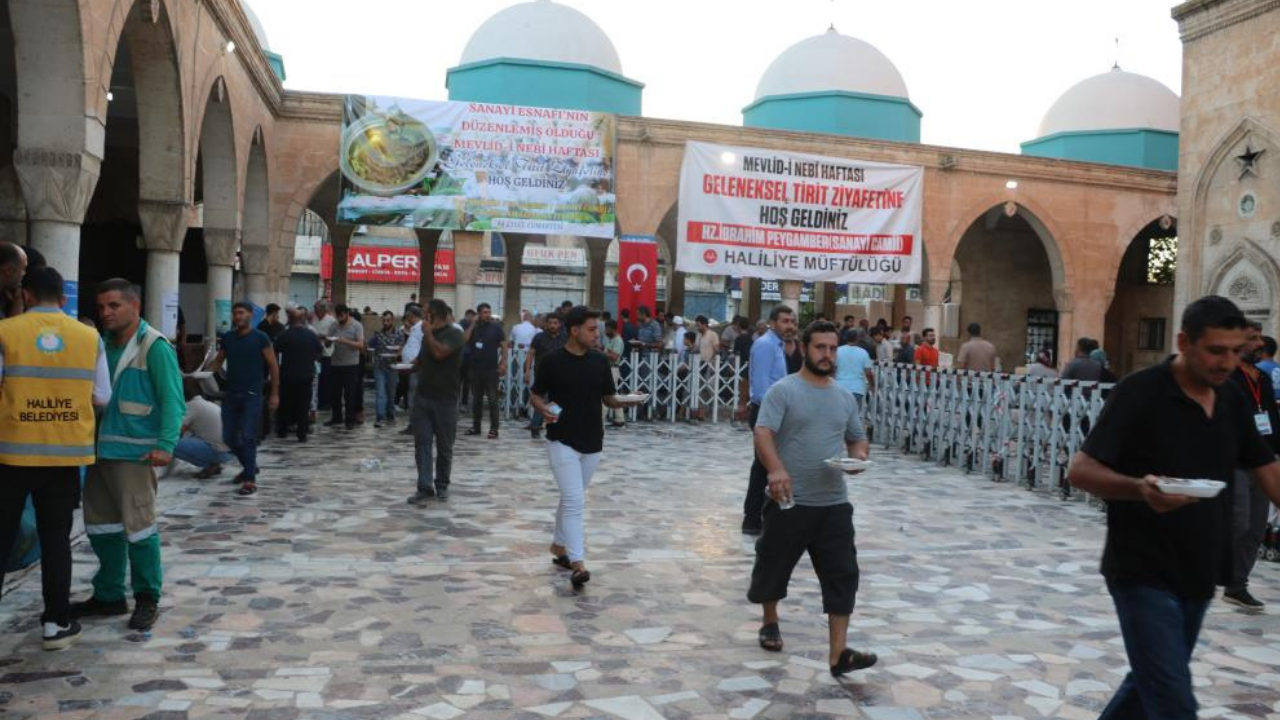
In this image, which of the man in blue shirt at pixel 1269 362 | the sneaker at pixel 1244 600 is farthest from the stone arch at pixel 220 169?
the sneaker at pixel 1244 600

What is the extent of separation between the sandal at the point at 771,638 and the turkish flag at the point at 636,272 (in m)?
12.0

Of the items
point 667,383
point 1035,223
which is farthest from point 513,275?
point 1035,223

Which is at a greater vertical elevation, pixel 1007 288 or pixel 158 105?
pixel 158 105

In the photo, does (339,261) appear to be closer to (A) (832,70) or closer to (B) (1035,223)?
(A) (832,70)

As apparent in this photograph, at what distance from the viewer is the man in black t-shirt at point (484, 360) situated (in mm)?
12258

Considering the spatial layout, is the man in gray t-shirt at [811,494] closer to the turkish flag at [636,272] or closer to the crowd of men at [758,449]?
the crowd of men at [758,449]

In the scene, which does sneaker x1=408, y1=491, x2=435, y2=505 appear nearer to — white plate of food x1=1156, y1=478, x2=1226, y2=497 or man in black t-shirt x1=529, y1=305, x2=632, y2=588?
man in black t-shirt x1=529, y1=305, x2=632, y2=588

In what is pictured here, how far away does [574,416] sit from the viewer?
224 inches

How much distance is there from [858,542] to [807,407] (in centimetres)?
297

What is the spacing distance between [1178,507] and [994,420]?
8421 millimetres

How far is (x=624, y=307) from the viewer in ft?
54.1

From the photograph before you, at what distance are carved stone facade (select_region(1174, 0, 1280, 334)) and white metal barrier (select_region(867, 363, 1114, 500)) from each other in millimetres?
7408

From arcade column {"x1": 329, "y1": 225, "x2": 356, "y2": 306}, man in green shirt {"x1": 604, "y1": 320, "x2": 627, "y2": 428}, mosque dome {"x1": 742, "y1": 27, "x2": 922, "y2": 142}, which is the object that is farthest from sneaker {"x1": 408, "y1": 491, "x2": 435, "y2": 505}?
mosque dome {"x1": 742, "y1": 27, "x2": 922, "y2": 142}

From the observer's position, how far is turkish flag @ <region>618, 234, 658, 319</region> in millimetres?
16594
